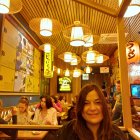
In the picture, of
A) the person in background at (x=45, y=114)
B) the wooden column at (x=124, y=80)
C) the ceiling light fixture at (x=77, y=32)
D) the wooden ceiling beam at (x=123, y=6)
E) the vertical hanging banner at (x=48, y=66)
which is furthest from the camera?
the vertical hanging banner at (x=48, y=66)

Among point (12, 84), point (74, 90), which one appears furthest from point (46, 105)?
point (74, 90)

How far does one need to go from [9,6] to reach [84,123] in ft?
7.37

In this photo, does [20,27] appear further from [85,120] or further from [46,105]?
[85,120]

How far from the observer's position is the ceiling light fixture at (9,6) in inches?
114

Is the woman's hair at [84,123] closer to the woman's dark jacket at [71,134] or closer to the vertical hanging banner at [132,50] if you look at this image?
the woman's dark jacket at [71,134]

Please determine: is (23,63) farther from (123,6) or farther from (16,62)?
(123,6)

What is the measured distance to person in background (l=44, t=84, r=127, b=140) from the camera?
1.67 metres

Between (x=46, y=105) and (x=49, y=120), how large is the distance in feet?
1.31

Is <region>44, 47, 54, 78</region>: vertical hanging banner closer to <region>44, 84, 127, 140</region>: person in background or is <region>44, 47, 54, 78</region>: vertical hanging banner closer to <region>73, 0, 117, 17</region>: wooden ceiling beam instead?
<region>73, 0, 117, 17</region>: wooden ceiling beam

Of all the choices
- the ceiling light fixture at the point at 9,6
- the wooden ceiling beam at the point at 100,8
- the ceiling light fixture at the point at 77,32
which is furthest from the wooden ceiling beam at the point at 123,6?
the ceiling light fixture at the point at 77,32

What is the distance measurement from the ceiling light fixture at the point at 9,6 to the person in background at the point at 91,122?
194 centimetres

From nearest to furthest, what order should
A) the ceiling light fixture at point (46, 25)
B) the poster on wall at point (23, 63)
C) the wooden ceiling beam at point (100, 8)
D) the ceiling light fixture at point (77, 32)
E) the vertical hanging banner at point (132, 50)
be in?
the wooden ceiling beam at point (100, 8) → the ceiling light fixture at point (46, 25) → the ceiling light fixture at point (77, 32) → the poster on wall at point (23, 63) → the vertical hanging banner at point (132, 50)

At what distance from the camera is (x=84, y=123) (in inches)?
69.5

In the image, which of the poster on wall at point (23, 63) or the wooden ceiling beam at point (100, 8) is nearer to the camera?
the wooden ceiling beam at point (100, 8)
